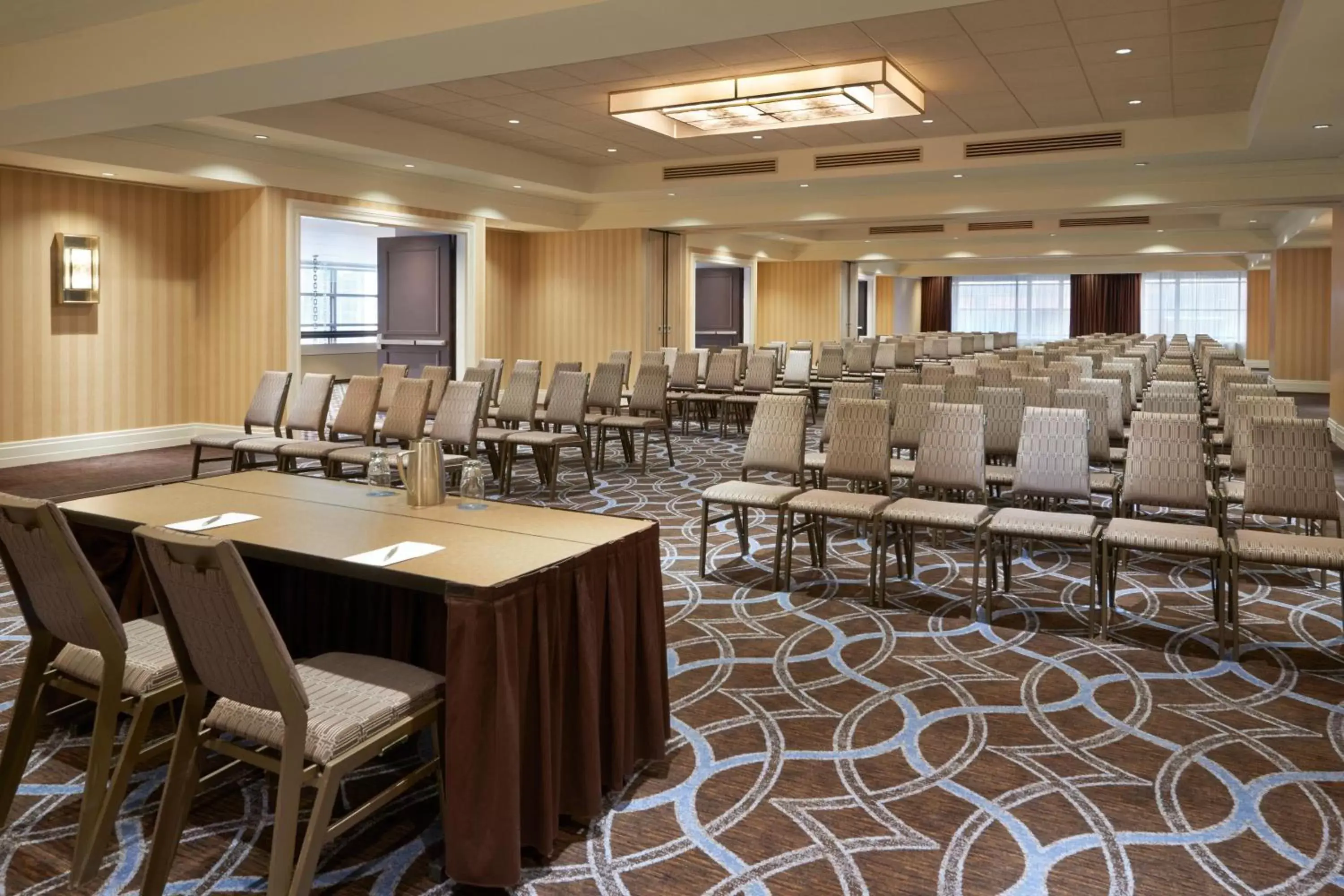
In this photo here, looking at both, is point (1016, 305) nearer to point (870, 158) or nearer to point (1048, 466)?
point (870, 158)

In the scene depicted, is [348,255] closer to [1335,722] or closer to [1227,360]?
[1227,360]

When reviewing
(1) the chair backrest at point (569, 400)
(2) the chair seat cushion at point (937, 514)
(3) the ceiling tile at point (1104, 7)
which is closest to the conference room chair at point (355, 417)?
(1) the chair backrest at point (569, 400)

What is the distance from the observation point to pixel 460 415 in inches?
294

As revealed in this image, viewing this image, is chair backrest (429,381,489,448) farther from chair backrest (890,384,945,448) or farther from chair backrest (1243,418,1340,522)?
chair backrest (1243,418,1340,522)

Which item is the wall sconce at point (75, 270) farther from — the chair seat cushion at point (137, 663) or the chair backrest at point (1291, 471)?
the chair backrest at point (1291, 471)

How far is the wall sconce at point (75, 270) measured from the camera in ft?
32.5

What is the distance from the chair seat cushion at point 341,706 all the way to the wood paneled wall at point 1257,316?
1115 inches

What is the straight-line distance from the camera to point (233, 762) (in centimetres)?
308

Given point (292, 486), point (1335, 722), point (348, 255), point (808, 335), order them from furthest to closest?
point (808, 335), point (348, 255), point (292, 486), point (1335, 722)

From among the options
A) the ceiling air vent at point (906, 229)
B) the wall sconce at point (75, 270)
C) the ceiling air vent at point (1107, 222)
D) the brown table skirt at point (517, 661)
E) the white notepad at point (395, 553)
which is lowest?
the brown table skirt at point (517, 661)

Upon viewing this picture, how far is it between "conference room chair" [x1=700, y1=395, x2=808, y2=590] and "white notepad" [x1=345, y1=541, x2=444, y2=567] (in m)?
2.68

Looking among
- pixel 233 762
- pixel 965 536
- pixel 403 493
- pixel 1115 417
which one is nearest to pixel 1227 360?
pixel 1115 417

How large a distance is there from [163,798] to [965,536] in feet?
17.7

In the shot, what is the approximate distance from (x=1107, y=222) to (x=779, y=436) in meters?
15.4
